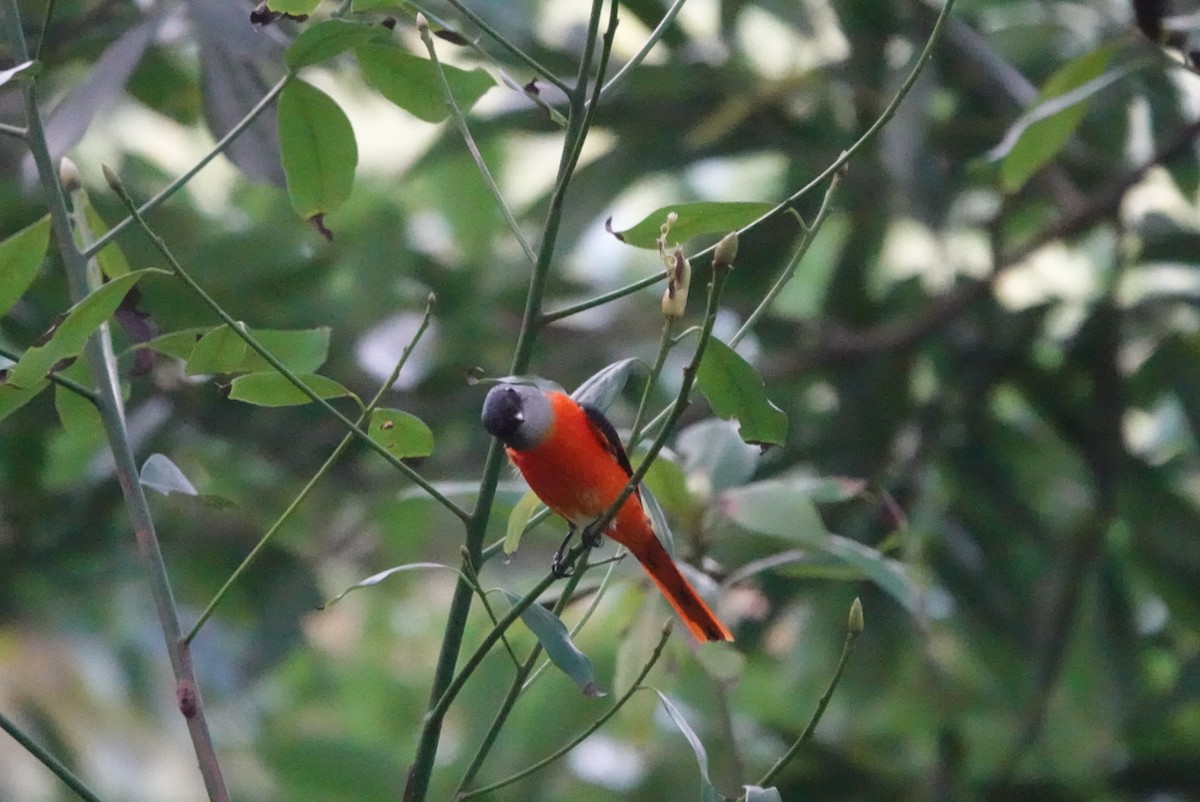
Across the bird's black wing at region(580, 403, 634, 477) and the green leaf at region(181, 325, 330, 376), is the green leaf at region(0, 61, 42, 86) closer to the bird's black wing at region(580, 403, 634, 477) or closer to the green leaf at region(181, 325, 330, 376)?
the green leaf at region(181, 325, 330, 376)

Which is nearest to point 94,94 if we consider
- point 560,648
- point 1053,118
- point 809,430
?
point 560,648

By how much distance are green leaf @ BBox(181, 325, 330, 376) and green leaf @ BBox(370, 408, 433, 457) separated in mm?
61

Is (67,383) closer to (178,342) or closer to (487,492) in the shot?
(178,342)

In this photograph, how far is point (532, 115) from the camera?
2459 mm

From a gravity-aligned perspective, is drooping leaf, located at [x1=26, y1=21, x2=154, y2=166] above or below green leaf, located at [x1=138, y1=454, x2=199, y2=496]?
above

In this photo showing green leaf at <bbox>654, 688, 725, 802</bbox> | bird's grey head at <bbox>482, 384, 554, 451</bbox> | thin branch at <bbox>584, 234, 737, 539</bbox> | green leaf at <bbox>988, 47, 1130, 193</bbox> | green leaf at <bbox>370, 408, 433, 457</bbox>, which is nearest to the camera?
thin branch at <bbox>584, 234, 737, 539</bbox>

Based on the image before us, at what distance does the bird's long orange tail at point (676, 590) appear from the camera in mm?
1274

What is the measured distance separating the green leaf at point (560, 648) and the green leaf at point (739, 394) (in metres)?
0.16

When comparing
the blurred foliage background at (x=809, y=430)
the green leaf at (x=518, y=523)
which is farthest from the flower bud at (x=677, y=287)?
the blurred foliage background at (x=809, y=430)

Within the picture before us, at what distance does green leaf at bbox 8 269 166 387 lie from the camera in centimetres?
73

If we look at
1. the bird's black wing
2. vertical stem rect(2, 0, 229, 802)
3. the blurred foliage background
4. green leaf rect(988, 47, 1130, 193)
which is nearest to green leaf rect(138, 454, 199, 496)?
vertical stem rect(2, 0, 229, 802)

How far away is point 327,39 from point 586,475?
0.52m

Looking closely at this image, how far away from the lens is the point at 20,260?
828 millimetres

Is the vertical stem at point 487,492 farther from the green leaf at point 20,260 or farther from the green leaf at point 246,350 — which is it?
the green leaf at point 20,260
